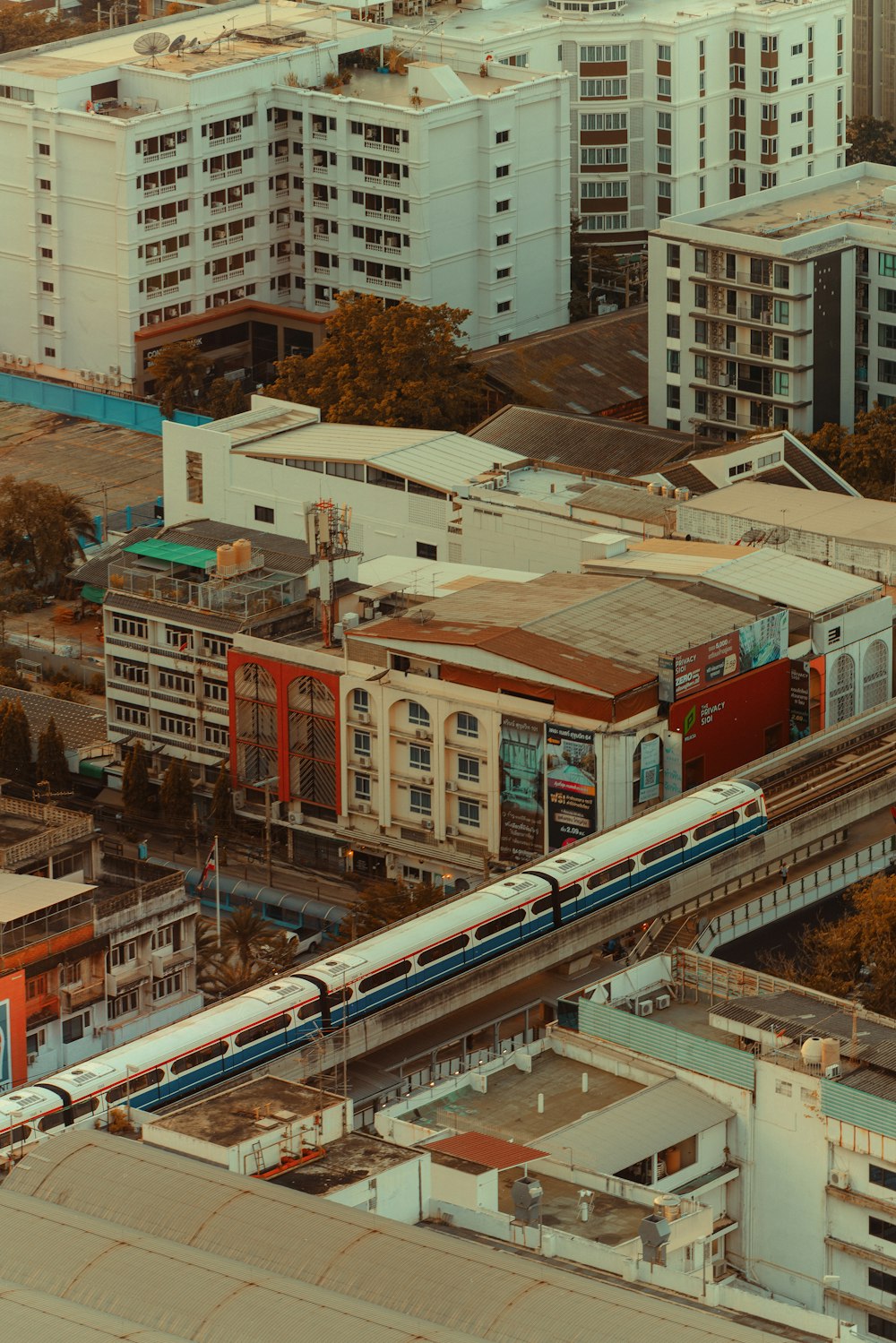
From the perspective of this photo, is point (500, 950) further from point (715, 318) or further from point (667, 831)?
point (715, 318)

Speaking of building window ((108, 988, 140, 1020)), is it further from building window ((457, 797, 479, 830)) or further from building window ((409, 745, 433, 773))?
building window ((409, 745, 433, 773))

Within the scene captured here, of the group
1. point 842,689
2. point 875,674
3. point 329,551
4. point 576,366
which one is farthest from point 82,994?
point 576,366

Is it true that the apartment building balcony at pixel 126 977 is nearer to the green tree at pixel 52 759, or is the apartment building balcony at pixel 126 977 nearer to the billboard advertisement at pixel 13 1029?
the billboard advertisement at pixel 13 1029

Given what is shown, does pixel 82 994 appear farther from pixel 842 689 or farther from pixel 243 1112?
pixel 842 689

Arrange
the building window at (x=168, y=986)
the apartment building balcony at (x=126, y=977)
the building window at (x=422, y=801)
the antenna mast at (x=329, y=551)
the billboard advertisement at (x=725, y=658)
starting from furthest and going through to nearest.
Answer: the antenna mast at (x=329, y=551)
the building window at (x=422, y=801)
the billboard advertisement at (x=725, y=658)
the building window at (x=168, y=986)
the apartment building balcony at (x=126, y=977)

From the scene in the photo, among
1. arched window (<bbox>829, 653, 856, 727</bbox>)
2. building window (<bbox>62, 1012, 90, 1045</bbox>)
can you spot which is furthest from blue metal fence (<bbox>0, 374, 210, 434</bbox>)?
building window (<bbox>62, 1012, 90, 1045</bbox>)

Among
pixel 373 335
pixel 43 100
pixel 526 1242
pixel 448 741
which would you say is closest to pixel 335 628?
pixel 448 741

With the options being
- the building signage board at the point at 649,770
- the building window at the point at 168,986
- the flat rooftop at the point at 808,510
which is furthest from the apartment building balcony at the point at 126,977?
the flat rooftop at the point at 808,510
